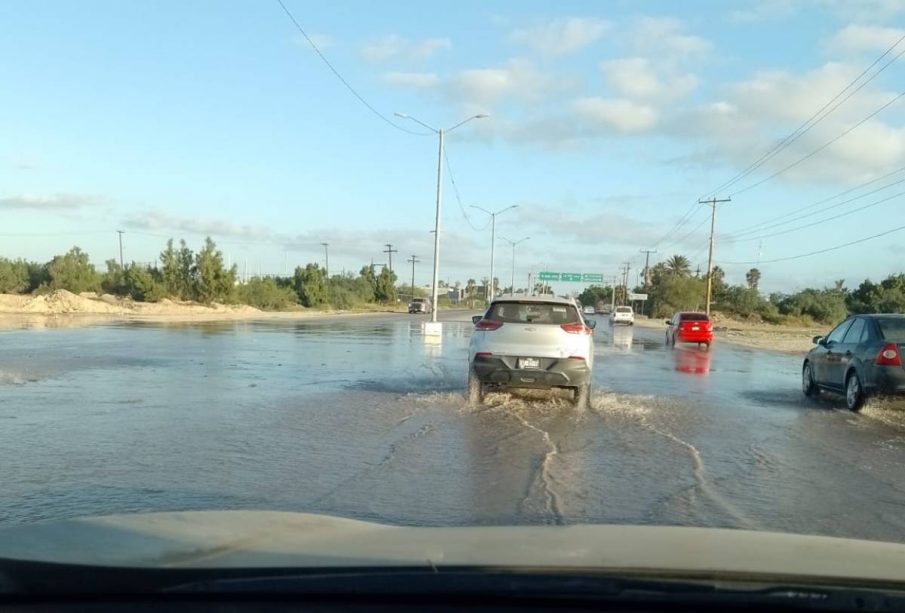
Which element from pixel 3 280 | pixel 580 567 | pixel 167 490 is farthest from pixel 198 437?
pixel 3 280

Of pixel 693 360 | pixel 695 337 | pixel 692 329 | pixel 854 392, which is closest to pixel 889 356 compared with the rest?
pixel 854 392

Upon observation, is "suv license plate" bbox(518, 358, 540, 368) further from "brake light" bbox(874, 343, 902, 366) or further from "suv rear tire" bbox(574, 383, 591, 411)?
"brake light" bbox(874, 343, 902, 366)

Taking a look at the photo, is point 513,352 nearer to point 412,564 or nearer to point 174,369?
point 174,369

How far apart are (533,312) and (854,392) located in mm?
5269

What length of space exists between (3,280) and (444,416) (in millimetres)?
75009

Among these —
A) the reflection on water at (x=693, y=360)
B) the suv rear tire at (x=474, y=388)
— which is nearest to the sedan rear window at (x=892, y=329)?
the suv rear tire at (x=474, y=388)

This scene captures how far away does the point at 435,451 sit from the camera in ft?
29.8

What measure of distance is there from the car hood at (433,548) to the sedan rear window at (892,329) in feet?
33.9

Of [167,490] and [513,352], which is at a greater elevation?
[513,352]

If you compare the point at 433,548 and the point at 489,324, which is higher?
the point at 489,324

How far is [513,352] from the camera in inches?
495

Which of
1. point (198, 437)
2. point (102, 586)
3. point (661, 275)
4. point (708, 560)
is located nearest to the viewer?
point (102, 586)

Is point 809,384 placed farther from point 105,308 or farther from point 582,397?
point 105,308

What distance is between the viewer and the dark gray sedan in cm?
1242
